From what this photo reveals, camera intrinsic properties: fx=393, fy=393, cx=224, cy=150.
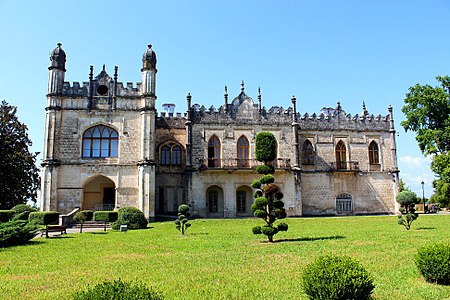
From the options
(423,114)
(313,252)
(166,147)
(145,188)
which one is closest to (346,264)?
(313,252)

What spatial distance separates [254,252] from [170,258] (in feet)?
9.13

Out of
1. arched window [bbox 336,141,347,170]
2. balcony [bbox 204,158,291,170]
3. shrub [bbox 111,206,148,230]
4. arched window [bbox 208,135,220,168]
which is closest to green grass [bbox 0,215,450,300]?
shrub [bbox 111,206,148,230]

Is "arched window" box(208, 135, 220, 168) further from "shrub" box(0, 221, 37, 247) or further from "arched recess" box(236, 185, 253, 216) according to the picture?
"shrub" box(0, 221, 37, 247)

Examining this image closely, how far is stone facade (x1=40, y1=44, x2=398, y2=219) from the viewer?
29.9 m

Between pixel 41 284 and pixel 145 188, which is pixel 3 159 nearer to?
pixel 145 188

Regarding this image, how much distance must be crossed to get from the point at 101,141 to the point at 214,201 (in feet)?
34.2

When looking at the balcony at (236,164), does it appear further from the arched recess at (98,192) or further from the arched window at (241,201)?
the arched recess at (98,192)

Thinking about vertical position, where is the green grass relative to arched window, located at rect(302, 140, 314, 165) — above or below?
below

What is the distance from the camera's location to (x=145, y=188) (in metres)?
29.3

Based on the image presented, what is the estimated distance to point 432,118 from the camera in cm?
3469

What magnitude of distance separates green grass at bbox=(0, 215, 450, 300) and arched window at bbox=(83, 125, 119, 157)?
14437 millimetres

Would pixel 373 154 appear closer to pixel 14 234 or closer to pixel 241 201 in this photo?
pixel 241 201

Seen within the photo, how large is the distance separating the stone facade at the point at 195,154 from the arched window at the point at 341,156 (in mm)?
92

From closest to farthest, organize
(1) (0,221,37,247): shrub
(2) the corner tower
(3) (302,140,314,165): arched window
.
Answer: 1. (1) (0,221,37,247): shrub
2. (2) the corner tower
3. (3) (302,140,314,165): arched window
